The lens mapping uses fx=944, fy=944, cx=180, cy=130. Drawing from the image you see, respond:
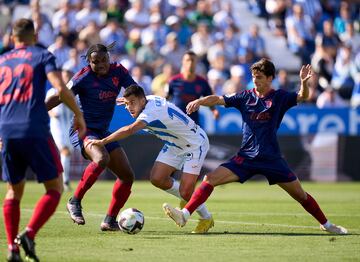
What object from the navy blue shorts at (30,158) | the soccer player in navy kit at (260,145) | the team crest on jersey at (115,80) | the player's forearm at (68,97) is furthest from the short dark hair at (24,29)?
→ the team crest on jersey at (115,80)

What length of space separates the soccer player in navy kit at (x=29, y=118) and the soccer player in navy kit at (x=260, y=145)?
2918mm

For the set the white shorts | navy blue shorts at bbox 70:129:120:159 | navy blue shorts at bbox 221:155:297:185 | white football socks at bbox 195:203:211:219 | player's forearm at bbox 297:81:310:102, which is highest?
player's forearm at bbox 297:81:310:102

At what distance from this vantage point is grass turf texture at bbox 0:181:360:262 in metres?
9.84

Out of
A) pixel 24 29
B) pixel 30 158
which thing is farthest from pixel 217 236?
pixel 24 29

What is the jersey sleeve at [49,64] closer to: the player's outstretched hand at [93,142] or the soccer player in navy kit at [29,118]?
the soccer player in navy kit at [29,118]

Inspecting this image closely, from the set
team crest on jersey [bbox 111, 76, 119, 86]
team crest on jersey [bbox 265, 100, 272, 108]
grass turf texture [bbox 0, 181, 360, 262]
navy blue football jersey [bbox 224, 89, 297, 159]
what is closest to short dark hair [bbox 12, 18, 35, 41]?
grass turf texture [bbox 0, 181, 360, 262]

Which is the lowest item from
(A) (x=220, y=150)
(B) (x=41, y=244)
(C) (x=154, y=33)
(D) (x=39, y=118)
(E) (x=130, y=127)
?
(A) (x=220, y=150)

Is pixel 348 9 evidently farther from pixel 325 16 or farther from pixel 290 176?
pixel 290 176

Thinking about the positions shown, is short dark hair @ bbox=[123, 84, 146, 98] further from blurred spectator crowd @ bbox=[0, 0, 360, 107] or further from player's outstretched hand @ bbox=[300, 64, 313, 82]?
blurred spectator crowd @ bbox=[0, 0, 360, 107]

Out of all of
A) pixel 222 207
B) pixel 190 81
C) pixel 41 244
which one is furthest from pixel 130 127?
pixel 190 81

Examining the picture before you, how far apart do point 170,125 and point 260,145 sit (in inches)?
47.5

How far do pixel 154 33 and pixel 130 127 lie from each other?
15204 mm

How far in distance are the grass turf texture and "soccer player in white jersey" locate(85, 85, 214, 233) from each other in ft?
1.74

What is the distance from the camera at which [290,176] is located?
12.0m
